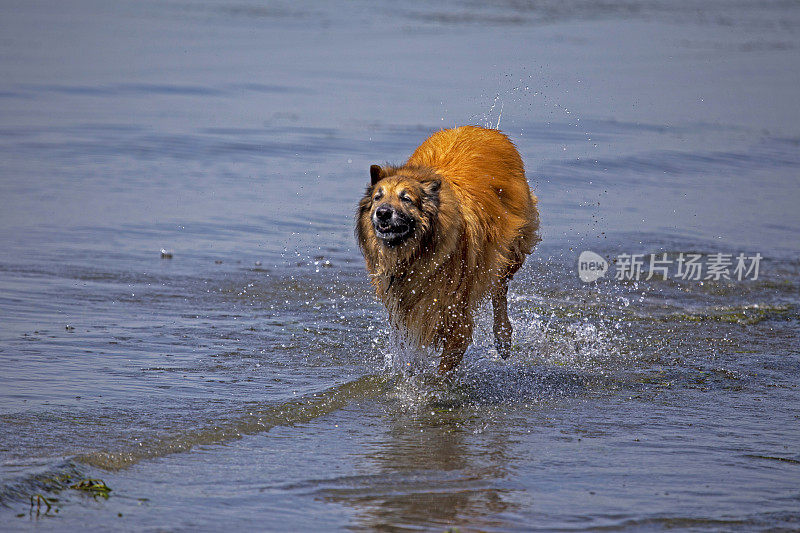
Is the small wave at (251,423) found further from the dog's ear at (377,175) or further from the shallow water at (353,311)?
the dog's ear at (377,175)

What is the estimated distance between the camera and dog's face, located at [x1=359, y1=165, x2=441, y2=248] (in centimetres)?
571

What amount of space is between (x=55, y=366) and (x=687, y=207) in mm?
7962

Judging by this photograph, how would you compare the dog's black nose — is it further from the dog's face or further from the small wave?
the small wave

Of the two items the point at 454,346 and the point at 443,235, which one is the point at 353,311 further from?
the point at 443,235

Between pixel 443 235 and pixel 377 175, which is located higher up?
pixel 377 175

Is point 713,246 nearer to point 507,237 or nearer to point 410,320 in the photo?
point 507,237

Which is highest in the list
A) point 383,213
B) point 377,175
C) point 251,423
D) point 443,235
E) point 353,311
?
point 377,175

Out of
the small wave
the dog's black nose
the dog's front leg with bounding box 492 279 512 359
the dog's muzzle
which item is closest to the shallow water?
the small wave

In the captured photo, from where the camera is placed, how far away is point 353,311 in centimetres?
780

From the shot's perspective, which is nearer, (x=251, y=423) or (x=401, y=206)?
(x=251, y=423)

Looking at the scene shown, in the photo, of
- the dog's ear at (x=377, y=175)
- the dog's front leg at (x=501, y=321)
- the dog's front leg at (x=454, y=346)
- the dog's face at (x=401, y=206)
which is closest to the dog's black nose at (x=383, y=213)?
the dog's face at (x=401, y=206)

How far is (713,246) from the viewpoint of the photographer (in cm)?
1006

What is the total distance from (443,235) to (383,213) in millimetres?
464

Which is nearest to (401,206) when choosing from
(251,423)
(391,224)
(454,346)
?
(391,224)
